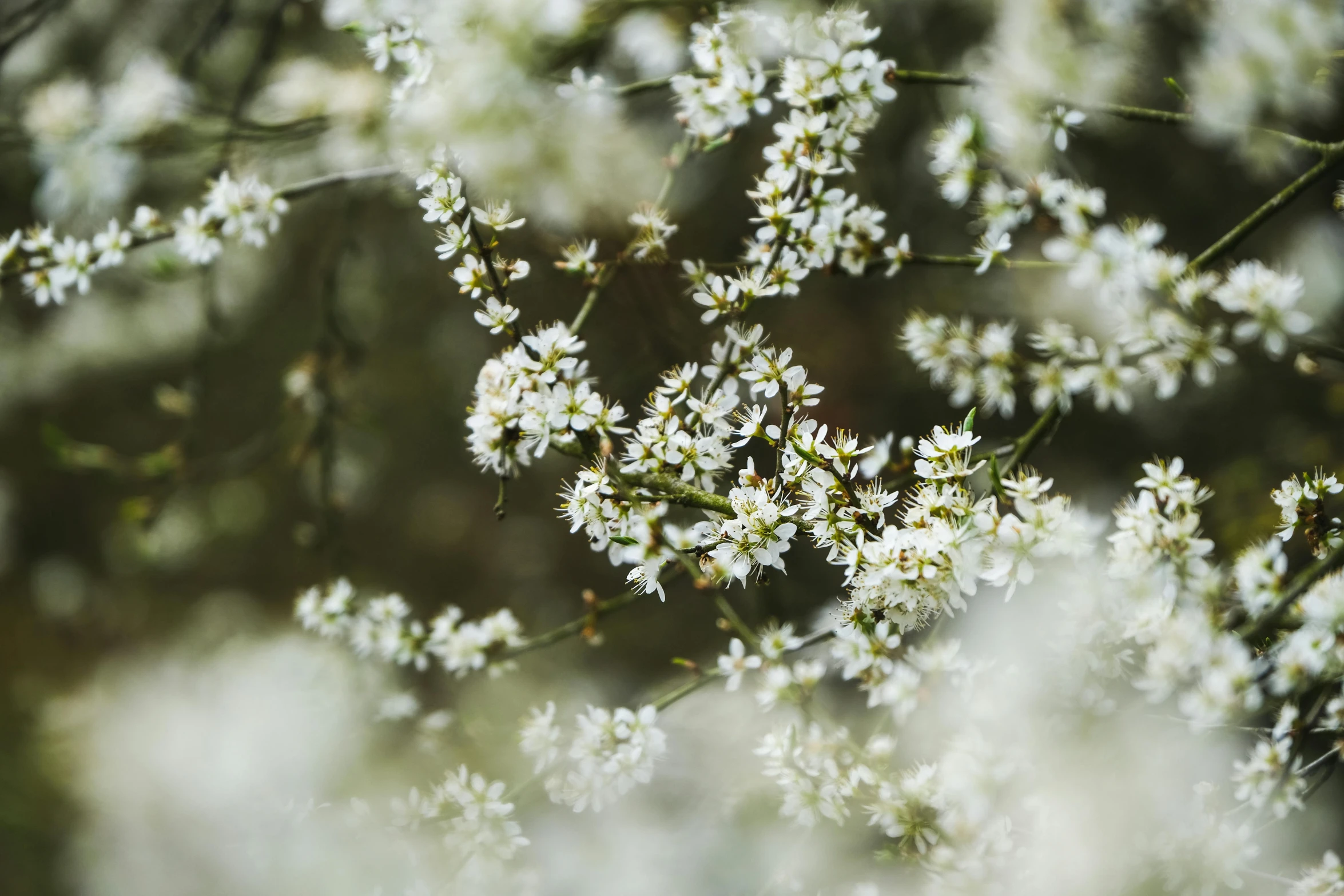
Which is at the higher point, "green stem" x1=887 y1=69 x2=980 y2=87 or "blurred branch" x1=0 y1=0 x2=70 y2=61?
"blurred branch" x1=0 y1=0 x2=70 y2=61

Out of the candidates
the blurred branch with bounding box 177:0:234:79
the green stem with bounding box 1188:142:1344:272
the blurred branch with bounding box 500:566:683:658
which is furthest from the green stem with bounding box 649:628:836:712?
the blurred branch with bounding box 177:0:234:79

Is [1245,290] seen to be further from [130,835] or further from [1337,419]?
[130,835]

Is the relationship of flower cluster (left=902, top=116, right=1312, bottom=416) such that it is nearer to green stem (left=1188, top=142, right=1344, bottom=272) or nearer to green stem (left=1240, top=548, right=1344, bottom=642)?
green stem (left=1188, top=142, right=1344, bottom=272)

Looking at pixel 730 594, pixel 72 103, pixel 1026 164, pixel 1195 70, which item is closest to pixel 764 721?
pixel 730 594

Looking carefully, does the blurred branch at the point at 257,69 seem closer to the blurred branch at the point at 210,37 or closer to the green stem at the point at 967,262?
the blurred branch at the point at 210,37

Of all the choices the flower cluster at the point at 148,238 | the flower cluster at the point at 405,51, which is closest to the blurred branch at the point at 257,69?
the flower cluster at the point at 148,238

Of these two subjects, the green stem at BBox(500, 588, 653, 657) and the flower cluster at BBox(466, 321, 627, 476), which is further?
the green stem at BBox(500, 588, 653, 657)

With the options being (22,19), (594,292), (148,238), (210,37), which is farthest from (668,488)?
(22,19)

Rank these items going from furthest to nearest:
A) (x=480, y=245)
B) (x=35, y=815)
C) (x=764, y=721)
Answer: (x=35, y=815) < (x=764, y=721) < (x=480, y=245)

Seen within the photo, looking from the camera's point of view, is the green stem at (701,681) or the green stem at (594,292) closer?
the green stem at (594,292)
